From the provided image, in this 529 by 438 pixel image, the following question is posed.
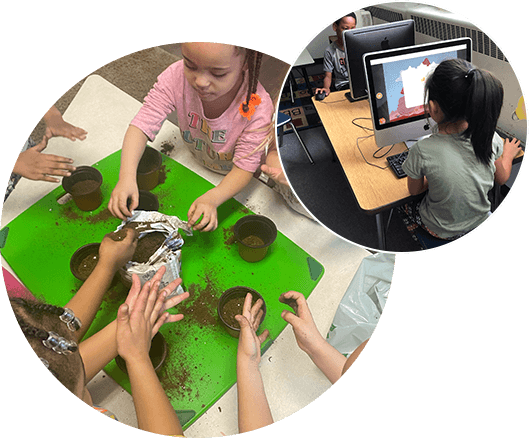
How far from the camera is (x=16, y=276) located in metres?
1.15

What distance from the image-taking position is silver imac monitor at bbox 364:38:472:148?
3.22ft

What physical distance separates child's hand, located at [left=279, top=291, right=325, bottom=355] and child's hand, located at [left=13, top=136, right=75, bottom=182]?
804mm

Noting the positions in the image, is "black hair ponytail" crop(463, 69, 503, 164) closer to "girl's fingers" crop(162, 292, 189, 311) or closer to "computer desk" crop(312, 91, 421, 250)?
"computer desk" crop(312, 91, 421, 250)

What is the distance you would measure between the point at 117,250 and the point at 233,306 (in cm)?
36

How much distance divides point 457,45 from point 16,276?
1.36 metres

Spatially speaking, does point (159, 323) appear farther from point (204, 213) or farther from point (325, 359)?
point (325, 359)

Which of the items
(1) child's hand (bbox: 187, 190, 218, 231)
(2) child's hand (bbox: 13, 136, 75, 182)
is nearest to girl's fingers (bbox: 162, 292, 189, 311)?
(1) child's hand (bbox: 187, 190, 218, 231)

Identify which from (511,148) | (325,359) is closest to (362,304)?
(325,359)

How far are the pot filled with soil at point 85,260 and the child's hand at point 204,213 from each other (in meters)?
0.29

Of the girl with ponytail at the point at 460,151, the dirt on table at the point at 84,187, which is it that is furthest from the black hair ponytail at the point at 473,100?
the dirt on table at the point at 84,187

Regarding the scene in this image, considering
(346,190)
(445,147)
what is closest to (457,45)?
(445,147)

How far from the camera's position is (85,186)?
1.22 m

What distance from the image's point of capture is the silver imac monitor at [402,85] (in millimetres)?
982

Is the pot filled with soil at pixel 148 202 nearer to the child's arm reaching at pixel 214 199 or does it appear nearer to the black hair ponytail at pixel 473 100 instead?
the child's arm reaching at pixel 214 199
